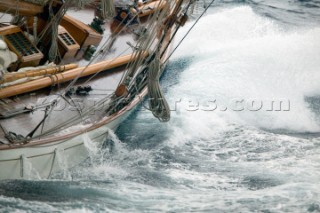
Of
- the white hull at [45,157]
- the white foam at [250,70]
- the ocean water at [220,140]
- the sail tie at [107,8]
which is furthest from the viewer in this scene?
the white foam at [250,70]

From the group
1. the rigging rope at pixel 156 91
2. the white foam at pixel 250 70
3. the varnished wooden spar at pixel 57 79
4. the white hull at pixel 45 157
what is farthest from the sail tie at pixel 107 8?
the white foam at pixel 250 70

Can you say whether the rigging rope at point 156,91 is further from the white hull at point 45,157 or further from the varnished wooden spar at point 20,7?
the varnished wooden spar at point 20,7

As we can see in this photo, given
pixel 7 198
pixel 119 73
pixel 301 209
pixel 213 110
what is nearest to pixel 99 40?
pixel 119 73

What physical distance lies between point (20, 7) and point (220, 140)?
5317 mm

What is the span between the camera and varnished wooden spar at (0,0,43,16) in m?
10.9

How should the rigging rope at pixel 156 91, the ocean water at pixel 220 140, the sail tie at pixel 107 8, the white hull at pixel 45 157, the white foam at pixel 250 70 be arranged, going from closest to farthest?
the white hull at pixel 45 157 → the ocean water at pixel 220 140 → the rigging rope at pixel 156 91 → the sail tie at pixel 107 8 → the white foam at pixel 250 70

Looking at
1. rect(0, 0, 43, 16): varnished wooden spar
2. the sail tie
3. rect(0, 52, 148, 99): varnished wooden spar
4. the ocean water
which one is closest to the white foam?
the ocean water

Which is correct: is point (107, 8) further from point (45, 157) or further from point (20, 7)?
point (45, 157)

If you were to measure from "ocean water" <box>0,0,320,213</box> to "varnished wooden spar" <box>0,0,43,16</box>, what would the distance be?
10.1 feet

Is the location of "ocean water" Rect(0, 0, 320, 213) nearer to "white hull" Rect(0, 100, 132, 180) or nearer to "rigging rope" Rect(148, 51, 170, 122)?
"white hull" Rect(0, 100, 132, 180)

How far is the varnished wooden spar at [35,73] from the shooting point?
10.8 m

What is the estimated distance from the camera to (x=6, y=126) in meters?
10.2

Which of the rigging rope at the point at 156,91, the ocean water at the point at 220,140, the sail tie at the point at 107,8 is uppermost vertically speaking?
the sail tie at the point at 107,8

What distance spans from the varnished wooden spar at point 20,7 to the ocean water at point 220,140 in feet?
10.1
